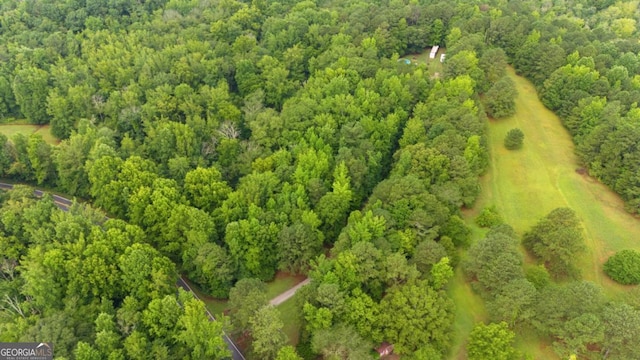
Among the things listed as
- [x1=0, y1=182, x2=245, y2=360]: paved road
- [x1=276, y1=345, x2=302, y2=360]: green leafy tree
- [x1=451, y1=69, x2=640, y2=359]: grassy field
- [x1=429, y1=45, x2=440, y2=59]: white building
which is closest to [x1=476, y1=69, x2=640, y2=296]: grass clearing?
[x1=451, y1=69, x2=640, y2=359]: grassy field

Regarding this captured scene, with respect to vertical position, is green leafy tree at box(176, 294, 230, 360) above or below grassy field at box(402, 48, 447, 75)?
below

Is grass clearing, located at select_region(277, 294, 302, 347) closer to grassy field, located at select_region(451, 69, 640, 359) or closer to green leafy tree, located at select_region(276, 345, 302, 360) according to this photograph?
green leafy tree, located at select_region(276, 345, 302, 360)

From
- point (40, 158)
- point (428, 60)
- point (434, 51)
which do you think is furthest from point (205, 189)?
point (434, 51)

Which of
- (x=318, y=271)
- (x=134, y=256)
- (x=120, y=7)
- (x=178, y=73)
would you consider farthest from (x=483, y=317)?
(x=120, y=7)

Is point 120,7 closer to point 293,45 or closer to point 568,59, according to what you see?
point 293,45

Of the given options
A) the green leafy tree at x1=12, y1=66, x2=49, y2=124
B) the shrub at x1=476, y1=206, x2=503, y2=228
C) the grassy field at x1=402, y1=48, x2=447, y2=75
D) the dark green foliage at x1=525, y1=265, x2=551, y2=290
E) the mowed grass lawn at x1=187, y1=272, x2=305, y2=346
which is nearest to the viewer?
the dark green foliage at x1=525, y1=265, x2=551, y2=290

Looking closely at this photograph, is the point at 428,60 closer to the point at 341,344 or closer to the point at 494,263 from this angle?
the point at 494,263

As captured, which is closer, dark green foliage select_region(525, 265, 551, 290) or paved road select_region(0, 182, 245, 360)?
dark green foliage select_region(525, 265, 551, 290)
